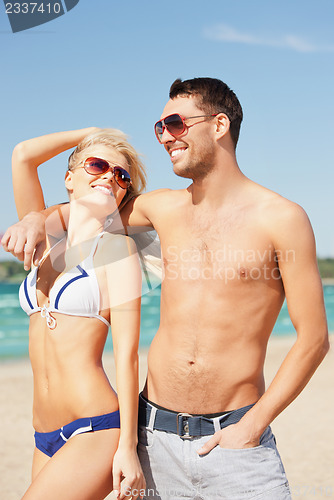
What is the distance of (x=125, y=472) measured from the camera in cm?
268

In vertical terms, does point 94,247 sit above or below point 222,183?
below

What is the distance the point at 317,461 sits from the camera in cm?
854

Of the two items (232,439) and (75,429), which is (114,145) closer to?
(75,429)

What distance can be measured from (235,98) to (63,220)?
1.30 metres

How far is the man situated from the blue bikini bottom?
290 millimetres

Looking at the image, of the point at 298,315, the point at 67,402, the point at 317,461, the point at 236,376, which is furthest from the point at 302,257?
the point at 317,461

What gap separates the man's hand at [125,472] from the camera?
106 inches

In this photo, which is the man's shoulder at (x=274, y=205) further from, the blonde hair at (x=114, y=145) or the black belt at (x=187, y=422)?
the black belt at (x=187, y=422)

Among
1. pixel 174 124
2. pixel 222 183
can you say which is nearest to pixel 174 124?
pixel 174 124

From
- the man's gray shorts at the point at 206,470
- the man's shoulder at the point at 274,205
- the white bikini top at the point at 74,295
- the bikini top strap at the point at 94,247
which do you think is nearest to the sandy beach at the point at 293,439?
the man's gray shorts at the point at 206,470

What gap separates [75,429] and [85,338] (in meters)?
0.47

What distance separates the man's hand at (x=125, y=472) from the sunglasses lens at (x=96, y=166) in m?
1.57

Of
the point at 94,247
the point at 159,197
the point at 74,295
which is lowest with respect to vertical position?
the point at 74,295

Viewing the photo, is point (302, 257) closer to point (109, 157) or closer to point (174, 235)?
point (174, 235)
